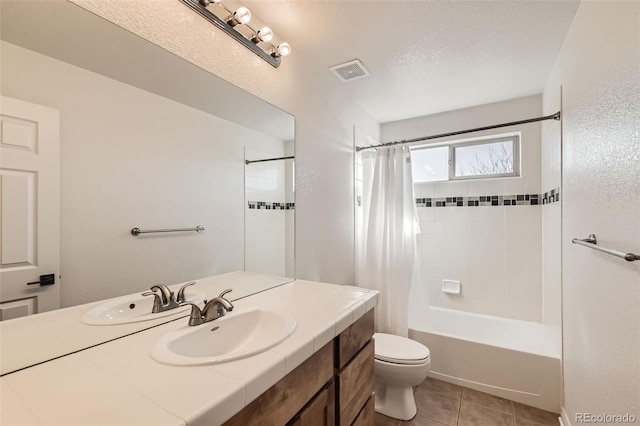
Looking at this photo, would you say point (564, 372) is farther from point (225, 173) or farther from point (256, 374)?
point (225, 173)

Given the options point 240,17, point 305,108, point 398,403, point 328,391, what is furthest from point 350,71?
point 398,403

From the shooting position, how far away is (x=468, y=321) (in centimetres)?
268

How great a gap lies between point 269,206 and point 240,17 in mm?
930

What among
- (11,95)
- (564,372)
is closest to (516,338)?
(564,372)

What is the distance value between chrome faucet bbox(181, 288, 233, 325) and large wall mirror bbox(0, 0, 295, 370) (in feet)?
0.63

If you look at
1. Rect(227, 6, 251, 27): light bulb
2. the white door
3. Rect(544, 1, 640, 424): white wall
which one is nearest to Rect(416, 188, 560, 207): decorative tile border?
Rect(544, 1, 640, 424): white wall

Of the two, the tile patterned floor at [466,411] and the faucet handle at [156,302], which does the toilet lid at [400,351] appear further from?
the faucet handle at [156,302]

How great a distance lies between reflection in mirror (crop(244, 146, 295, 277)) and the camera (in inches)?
58.1

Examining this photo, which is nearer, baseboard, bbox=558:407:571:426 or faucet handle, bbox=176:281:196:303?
faucet handle, bbox=176:281:196:303

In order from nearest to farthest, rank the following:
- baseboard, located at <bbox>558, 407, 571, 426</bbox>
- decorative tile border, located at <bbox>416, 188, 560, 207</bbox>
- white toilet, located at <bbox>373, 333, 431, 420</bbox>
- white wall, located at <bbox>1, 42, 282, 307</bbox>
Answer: white wall, located at <bbox>1, 42, 282, 307</bbox>, baseboard, located at <bbox>558, 407, 571, 426</bbox>, white toilet, located at <bbox>373, 333, 431, 420</bbox>, decorative tile border, located at <bbox>416, 188, 560, 207</bbox>

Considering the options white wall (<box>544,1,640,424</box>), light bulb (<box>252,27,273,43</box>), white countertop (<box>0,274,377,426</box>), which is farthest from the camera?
light bulb (<box>252,27,273,43</box>)

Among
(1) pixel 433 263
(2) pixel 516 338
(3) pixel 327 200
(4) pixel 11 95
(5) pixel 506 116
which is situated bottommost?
(2) pixel 516 338

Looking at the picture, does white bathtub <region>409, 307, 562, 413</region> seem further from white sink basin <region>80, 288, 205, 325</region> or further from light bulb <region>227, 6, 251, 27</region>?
light bulb <region>227, 6, 251, 27</region>

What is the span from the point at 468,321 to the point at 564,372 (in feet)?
3.03
